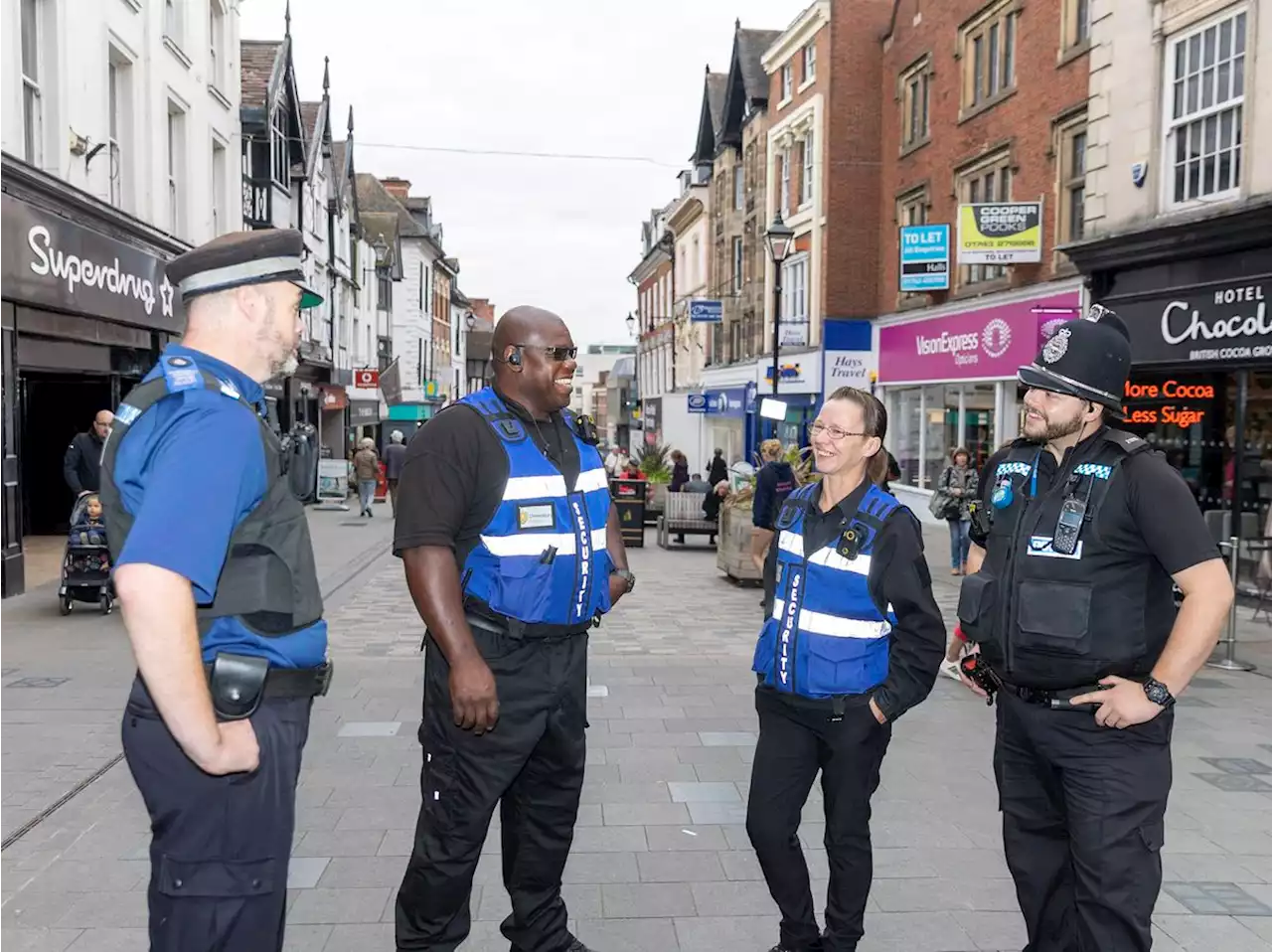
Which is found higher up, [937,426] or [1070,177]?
[1070,177]

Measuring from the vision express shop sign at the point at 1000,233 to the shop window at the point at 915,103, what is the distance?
19.1ft

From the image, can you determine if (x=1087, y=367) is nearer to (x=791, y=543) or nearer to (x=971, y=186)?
(x=791, y=543)

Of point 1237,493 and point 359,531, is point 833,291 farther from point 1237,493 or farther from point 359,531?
point 1237,493

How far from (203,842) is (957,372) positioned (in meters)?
20.6

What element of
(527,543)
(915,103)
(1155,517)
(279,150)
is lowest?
(527,543)

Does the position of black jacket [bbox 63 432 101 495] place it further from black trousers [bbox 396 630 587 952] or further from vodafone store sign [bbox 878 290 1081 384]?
vodafone store sign [bbox 878 290 1081 384]

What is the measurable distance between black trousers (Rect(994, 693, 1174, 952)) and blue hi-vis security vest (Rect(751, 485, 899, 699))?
1.56ft

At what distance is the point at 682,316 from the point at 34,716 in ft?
135

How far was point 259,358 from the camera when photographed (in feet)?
8.31

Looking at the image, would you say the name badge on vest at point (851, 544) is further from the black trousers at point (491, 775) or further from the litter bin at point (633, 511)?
the litter bin at point (633, 511)

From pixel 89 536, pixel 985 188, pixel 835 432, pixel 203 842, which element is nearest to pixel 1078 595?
pixel 835 432

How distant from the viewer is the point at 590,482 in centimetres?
358

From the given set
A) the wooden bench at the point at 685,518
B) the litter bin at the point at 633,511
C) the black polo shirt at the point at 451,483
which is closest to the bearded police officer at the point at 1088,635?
the black polo shirt at the point at 451,483

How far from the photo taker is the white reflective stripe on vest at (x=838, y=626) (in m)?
3.54
